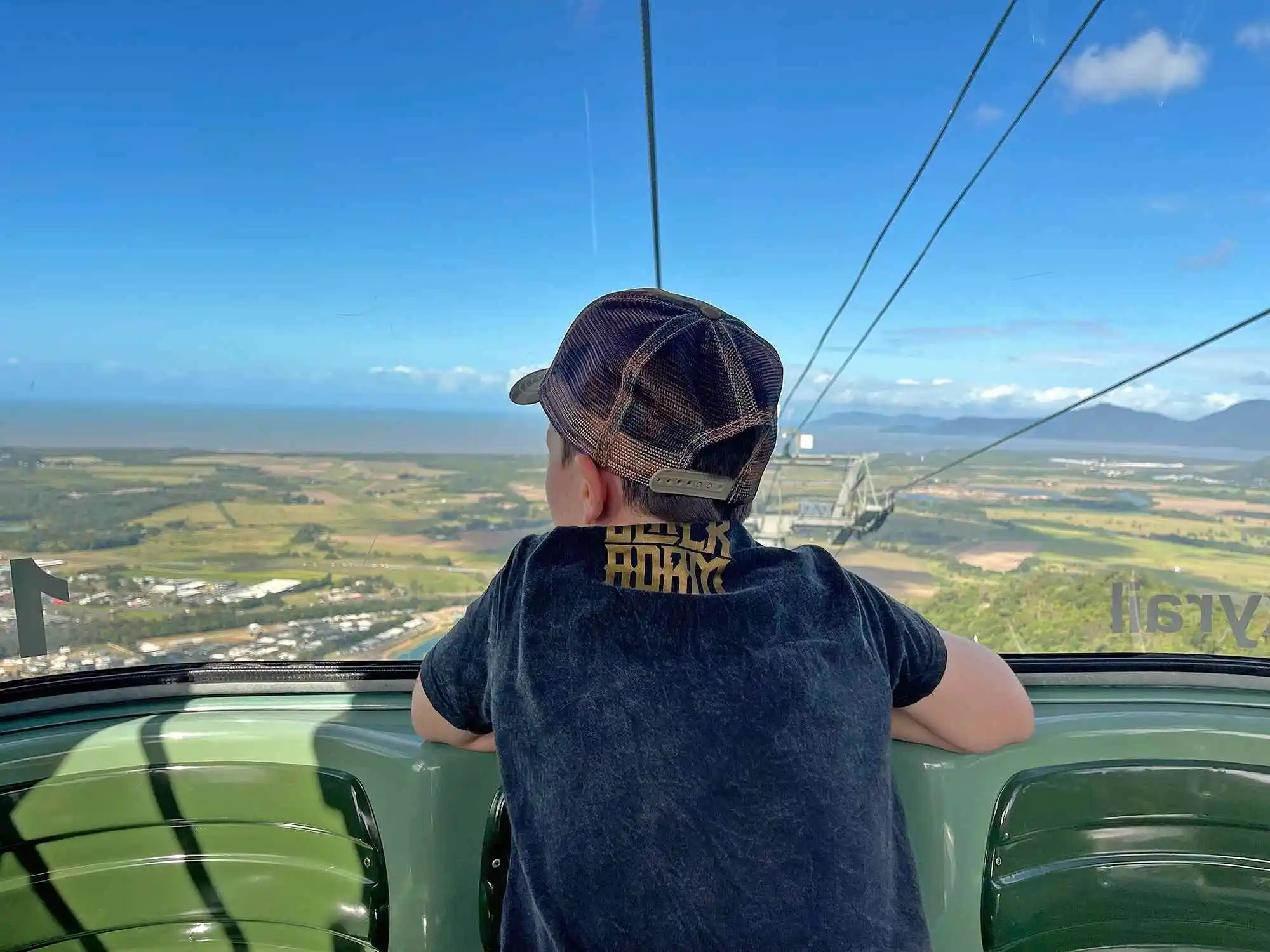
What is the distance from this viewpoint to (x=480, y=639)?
1.02 metres

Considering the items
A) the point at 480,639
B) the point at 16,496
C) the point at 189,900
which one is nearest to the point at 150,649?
the point at 16,496

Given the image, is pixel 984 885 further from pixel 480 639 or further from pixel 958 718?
pixel 480 639

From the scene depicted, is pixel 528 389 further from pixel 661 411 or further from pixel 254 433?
pixel 254 433

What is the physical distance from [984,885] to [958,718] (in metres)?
0.51

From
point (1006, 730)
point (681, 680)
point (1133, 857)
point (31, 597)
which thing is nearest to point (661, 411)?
point (681, 680)

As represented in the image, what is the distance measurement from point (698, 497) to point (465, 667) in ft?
1.19

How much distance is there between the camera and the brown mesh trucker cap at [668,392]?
91 centimetres

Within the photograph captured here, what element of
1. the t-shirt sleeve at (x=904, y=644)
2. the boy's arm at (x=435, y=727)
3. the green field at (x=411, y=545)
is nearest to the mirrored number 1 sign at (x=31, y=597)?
the green field at (x=411, y=545)

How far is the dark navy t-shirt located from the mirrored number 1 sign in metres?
1.23

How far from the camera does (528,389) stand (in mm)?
1154

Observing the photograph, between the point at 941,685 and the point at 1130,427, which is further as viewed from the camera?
the point at 1130,427

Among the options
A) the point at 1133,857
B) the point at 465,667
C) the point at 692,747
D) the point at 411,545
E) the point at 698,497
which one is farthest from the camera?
the point at 411,545

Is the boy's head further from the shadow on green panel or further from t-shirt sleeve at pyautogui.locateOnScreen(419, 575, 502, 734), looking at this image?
the shadow on green panel

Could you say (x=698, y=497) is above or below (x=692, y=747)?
above
